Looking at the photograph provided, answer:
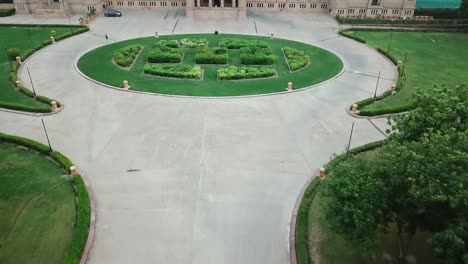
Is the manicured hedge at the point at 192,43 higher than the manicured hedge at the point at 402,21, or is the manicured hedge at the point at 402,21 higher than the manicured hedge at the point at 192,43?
the manicured hedge at the point at 402,21


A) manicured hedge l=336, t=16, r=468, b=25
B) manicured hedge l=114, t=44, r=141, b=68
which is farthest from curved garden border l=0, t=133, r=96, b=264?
manicured hedge l=336, t=16, r=468, b=25

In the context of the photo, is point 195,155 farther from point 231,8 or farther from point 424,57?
point 231,8

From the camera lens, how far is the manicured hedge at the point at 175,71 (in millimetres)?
33344

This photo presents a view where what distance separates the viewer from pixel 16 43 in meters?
42.4

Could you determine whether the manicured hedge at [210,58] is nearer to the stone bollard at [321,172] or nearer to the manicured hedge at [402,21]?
the stone bollard at [321,172]

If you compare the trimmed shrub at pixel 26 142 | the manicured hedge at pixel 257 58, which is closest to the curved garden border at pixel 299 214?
the trimmed shrub at pixel 26 142

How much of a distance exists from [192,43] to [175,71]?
8.72m

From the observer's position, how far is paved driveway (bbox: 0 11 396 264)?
17.1 m

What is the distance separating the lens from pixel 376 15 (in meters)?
53.5

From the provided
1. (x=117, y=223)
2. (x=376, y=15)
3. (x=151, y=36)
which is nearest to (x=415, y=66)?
(x=376, y=15)

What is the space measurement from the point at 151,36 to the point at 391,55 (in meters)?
28.2

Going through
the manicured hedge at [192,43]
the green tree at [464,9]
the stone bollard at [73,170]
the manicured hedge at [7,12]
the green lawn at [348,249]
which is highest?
the green tree at [464,9]

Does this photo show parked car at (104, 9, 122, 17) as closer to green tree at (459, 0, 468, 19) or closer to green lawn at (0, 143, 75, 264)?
green lawn at (0, 143, 75, 264)

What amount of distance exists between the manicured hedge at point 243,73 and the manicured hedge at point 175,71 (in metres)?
2.28
